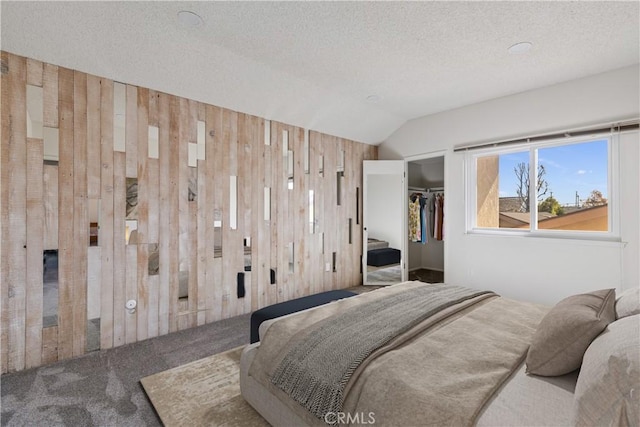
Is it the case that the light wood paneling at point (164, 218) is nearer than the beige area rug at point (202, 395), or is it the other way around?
the beige area rug at point (202, 395)

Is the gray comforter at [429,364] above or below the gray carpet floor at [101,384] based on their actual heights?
above

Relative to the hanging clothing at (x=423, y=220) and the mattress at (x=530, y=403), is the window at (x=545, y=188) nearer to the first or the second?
the hanging clothing at (x=423, y=220)

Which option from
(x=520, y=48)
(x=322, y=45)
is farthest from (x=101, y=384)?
(x=520, y=48)

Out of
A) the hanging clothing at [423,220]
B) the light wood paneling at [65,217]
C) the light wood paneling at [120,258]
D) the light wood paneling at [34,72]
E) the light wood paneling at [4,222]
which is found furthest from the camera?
the hanging clothing at [423,220]

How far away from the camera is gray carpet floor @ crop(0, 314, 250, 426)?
5.62 feet

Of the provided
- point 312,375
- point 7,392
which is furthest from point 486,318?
point 7,392

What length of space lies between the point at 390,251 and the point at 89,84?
4118mm

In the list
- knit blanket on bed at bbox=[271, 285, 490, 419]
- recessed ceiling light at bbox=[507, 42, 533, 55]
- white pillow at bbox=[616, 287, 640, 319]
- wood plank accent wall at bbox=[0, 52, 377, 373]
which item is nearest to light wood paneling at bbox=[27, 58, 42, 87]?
wood plank accent wall at bbox=[0, 52, 377, 373]

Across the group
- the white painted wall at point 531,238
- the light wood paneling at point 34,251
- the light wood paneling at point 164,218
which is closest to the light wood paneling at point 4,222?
the light wood paneling at point 34,251

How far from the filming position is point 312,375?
1299 mm

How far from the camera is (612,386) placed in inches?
32.9

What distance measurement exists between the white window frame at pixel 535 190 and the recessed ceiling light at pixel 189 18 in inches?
131

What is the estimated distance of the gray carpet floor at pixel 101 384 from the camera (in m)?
1.71

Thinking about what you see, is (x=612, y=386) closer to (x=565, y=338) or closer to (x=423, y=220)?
(x=565, y=338)
